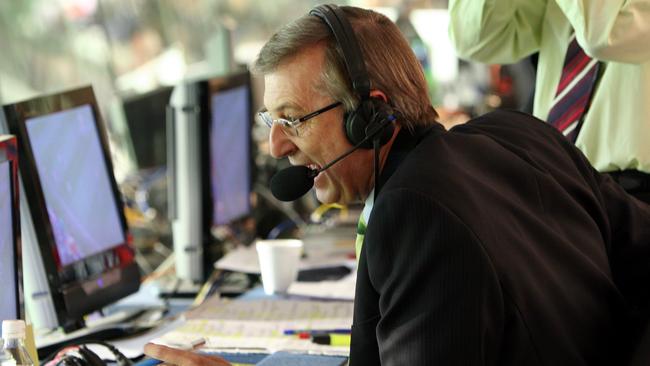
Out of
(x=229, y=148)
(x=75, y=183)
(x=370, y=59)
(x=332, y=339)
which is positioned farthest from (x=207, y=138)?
(x=370, y=59)

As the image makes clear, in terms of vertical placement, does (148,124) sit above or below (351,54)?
below

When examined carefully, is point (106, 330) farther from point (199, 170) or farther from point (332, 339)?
point (199, 170)

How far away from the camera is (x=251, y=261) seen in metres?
2.55

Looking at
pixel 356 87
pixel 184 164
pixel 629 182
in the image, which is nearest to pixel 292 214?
pixel 184 164

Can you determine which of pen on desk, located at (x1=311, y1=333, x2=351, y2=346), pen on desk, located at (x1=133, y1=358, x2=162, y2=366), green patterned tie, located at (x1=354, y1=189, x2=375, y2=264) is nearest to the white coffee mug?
pen on desk, located at (x1=311, y1=333, x2=351, y2=346)

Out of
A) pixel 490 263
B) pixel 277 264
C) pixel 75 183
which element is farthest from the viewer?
pixel 277 264

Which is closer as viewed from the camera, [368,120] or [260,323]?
[368,120]

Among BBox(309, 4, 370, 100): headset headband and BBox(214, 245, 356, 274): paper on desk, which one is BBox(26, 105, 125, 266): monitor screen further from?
BBox(309, 4, 370, 100): headset headband

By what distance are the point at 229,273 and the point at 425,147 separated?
4.47 feet

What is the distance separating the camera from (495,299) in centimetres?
113

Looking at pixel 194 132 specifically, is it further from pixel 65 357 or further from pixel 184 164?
pixel 65 357

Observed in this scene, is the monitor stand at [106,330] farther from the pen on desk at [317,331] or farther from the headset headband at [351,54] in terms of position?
the headset headband at [351,54]

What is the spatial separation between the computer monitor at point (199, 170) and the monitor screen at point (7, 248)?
0.90m

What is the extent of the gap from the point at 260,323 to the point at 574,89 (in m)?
0.84
